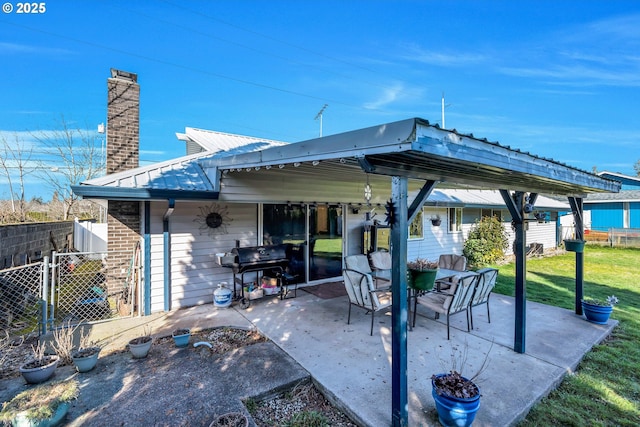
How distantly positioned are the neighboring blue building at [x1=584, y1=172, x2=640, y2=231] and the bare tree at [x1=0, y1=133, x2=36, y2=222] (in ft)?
98.4

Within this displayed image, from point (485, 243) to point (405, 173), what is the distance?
10.4m

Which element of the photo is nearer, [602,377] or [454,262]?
[602,377]

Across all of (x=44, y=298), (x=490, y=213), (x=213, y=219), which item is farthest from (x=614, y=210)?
(x=44, y=298)

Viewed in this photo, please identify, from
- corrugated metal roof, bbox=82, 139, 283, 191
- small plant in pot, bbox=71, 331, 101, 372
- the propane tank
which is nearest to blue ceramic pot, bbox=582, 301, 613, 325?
the propane tank

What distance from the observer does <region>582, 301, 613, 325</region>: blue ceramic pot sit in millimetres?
4891

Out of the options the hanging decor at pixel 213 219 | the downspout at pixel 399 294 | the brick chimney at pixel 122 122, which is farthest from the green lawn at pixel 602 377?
the brick chimney at pixel 122 122

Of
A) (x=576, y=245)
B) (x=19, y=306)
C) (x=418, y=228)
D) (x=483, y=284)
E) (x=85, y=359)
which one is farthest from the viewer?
(x=418, y=228)

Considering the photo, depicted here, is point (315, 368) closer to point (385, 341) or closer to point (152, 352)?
point (385, 341)

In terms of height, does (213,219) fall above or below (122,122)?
below

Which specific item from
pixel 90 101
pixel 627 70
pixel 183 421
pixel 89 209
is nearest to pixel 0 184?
pixel 90 101

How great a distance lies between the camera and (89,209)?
1992cm

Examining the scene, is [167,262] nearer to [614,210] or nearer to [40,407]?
[40,407]

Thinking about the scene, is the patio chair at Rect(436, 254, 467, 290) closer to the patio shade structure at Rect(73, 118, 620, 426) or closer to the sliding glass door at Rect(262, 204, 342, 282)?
the patio shade structure at Rect(73, 118, 620, 426)

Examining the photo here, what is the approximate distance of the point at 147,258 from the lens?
5316 mm
